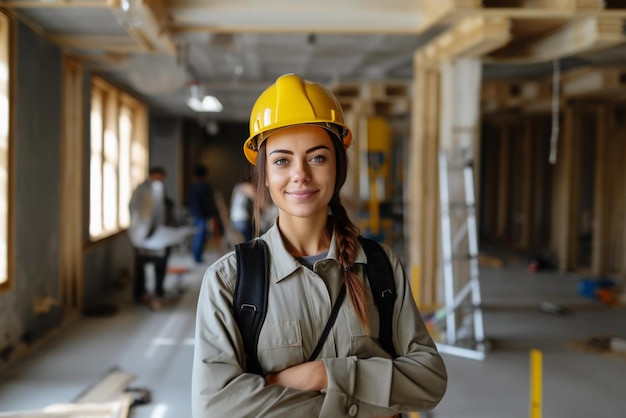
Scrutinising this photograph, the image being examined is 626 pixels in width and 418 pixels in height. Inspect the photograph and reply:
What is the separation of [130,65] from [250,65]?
2250 mm

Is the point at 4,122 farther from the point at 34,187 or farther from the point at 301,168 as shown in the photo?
the point at 301,168

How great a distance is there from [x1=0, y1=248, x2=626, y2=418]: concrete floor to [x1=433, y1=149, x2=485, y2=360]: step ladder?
0.23 metres

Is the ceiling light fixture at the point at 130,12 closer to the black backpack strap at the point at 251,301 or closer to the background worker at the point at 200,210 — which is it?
the black backpack strap at the point at 251,301

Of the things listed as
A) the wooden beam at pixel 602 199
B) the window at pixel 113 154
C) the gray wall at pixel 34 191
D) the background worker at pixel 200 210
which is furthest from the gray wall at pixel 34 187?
the wooden beam at pixel 602 199

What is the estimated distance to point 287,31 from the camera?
15.2 feet

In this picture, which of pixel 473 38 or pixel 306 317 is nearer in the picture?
pixel 306 317

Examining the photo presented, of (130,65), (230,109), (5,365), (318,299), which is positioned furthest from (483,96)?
(318,299)

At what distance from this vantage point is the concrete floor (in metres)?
3.71

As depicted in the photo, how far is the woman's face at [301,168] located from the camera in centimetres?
139

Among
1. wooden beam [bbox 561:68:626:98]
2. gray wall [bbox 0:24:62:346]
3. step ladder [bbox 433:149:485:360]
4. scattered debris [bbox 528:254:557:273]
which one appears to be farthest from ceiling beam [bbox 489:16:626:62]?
scattered debris [bbox 528:254:557:273]

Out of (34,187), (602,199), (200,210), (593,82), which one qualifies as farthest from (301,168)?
(200,210)

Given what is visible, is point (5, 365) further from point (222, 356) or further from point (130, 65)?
point (222, 356)

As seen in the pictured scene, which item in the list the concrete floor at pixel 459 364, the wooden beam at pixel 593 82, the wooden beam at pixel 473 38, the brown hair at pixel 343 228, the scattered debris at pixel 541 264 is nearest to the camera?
the brown hair at pixel 343 228

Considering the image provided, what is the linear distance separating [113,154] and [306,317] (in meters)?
7.59
